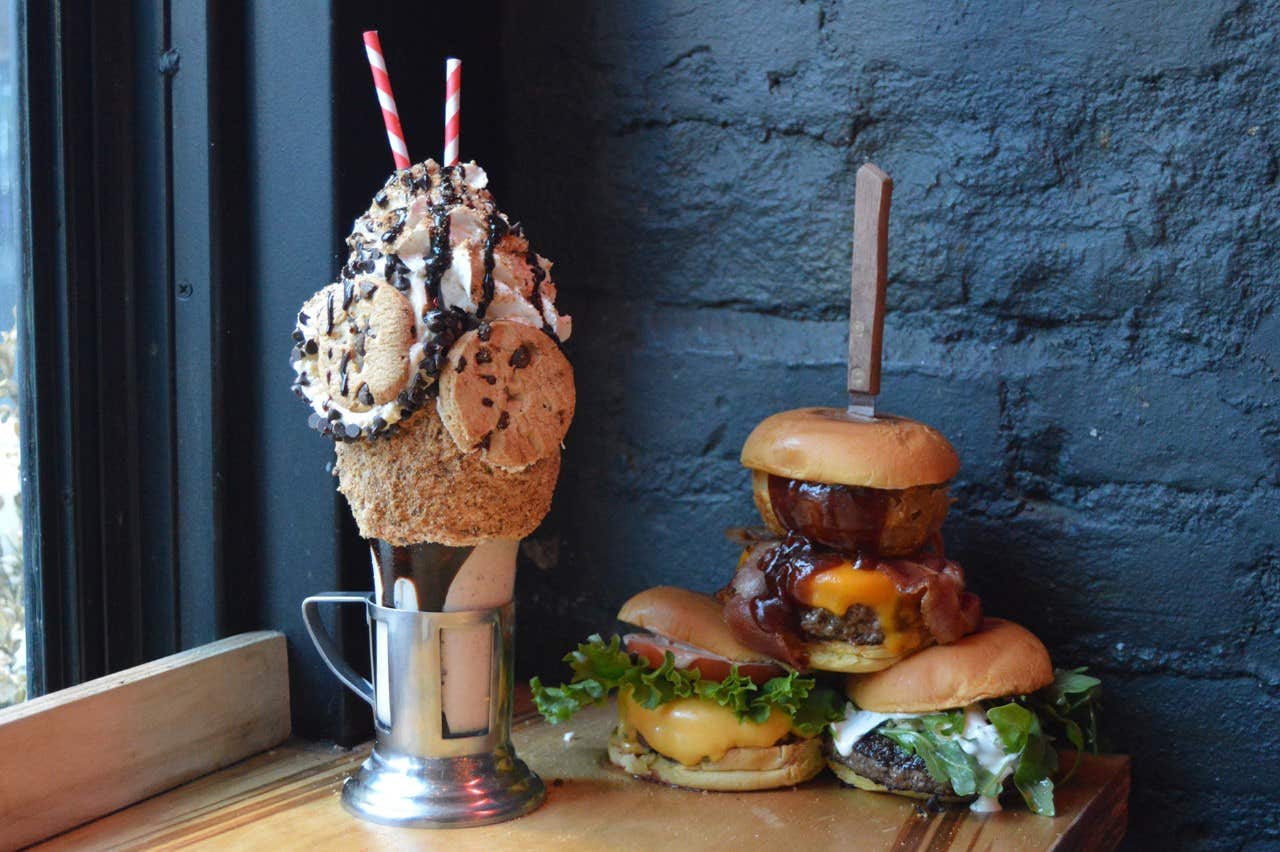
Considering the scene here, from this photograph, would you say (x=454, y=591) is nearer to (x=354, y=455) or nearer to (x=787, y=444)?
(x=354, y=455)

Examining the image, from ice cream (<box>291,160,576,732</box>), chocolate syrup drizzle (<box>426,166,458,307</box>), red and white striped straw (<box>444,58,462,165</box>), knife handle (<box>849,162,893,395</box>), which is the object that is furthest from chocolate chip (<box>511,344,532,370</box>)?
knife handle (<box>849,162,893,395</box>)

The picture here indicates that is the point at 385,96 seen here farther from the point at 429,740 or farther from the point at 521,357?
the point at 429,740

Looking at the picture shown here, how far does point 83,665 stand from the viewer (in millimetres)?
1755

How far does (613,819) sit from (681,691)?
18 cm

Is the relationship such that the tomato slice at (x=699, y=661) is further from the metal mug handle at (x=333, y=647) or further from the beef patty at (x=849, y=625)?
the metal mug handle at (x=333, y=647)

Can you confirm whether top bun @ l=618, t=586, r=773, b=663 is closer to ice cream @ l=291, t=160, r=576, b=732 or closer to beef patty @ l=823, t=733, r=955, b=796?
beef patty @ l=823, t=733, r=955, b=796

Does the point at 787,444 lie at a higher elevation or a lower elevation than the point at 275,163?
lower

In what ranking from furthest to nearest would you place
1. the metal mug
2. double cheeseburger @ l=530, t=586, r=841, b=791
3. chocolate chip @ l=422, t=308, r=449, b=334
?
double cheeseburger @ l=530, t=586, r=841, b=791 < the metal mug < chocolate chip @ l=422, t=308, r=449, b=334

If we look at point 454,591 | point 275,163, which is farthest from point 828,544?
point 275,163

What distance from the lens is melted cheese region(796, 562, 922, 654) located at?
5.21ft

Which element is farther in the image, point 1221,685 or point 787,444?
point 1221,685

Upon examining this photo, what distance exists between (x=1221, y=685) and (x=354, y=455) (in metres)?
1.19

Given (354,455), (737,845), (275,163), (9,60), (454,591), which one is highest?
(9,60)

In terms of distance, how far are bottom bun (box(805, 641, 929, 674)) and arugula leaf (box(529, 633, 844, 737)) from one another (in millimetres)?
40
